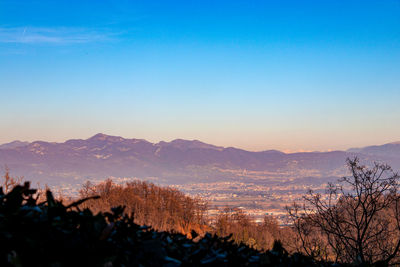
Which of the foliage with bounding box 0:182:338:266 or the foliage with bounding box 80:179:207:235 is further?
the foliage with bounding box 80:179:207:235

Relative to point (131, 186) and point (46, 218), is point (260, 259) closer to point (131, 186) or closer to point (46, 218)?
point (46, 218)

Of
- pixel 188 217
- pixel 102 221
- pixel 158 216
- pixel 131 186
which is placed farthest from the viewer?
pixel 131 186

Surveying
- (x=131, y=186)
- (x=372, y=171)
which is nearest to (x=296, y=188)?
(x=131, y=186)

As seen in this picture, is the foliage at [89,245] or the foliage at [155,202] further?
the foliage at [155,202]

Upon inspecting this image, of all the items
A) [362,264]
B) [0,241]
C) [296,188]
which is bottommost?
[296,188]

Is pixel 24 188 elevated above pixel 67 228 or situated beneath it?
elevated above

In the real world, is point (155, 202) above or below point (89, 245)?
below

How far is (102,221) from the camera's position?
1.89 m

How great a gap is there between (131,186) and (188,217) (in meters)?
6.47

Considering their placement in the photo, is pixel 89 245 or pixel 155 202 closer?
pixel 89 245

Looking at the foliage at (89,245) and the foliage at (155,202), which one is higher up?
the foliage at (89,245)

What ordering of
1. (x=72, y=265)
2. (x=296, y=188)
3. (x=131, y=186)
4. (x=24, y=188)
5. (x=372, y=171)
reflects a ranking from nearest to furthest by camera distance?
1. (x=72, y=265)
2. (x=24, y=188)
3. (x=372, y=171)
4. (x=131, y=186)
5. (x=296, y=188)

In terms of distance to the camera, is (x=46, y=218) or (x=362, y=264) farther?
(x=362, y=264)

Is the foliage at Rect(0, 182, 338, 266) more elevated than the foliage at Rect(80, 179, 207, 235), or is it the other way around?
the foliage at Rect(0, 182, 338, 266)
